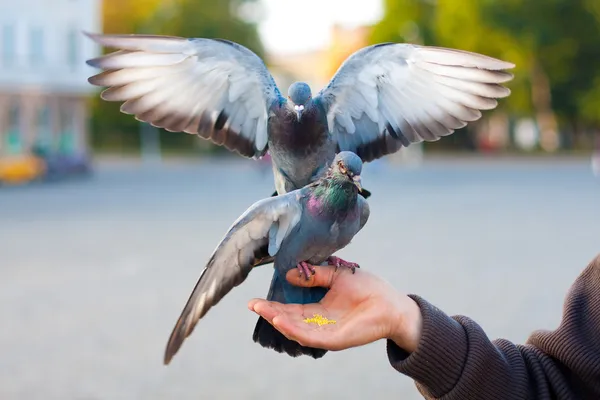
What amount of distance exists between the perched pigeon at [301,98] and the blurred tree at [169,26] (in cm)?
3843

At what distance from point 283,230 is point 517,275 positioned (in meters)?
7.85

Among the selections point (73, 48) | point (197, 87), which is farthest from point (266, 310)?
point (73, 48)

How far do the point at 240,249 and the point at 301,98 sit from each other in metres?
0.42

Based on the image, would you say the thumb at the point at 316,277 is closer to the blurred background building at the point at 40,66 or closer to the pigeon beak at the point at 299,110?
the pigeon beak at the point at 299,110

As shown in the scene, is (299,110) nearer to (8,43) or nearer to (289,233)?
(289,233)

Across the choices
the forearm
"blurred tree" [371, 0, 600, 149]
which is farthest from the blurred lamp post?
the forearm

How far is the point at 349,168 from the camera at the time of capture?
6.02ft

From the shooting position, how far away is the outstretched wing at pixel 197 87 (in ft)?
6.79

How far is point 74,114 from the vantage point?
32.0 meters

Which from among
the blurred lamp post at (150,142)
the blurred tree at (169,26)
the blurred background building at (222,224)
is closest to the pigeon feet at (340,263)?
the blurred background building at (222,224)

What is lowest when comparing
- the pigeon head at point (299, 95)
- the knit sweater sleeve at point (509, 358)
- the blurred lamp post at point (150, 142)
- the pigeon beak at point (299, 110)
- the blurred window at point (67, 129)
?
the blurred lamp post at point (150, 142)

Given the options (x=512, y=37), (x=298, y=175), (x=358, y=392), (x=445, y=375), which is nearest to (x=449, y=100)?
(x=298, y=175)

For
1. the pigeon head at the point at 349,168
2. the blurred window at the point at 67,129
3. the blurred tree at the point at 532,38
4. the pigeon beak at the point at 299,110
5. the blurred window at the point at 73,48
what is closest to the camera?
the pigeon head at the point at 349,168

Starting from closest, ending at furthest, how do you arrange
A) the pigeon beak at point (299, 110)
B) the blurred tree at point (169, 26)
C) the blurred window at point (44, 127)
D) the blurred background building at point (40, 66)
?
the pigeon beak at point (299, 110) < the blurred background building at point (40, 66) < the blurred window at point (44, 127) < the blurred tree at point (169, 26)
